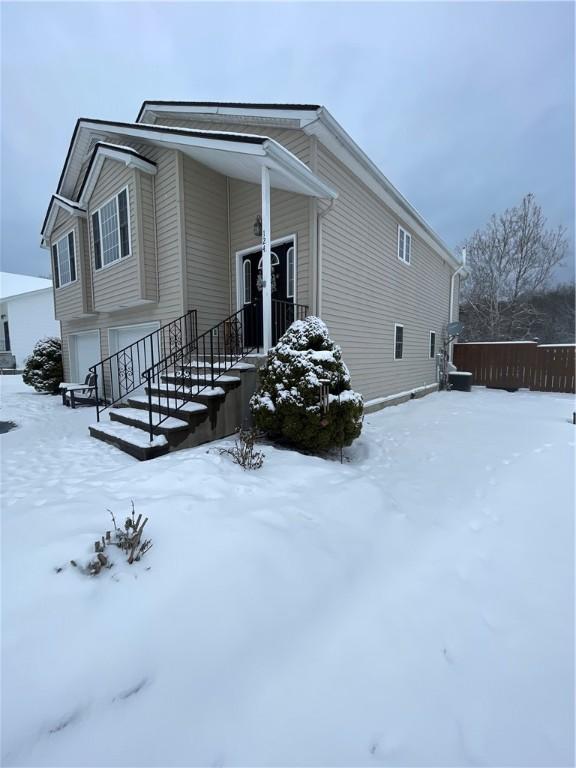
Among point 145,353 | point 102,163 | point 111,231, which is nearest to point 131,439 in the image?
point 145,353

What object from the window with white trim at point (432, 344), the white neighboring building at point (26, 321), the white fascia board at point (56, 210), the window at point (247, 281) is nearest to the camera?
the window at point (247, 281)

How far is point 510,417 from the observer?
7973 millimetres

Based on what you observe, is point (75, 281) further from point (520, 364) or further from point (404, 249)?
point (520, 364)

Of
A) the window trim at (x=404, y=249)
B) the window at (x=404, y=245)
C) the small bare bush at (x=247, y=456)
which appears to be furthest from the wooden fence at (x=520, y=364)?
the small bare bush at (x=247, y=456)

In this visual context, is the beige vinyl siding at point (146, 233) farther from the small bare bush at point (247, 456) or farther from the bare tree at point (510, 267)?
the bare tree at point (510, 267)

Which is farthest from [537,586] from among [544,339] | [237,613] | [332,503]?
[544,339]

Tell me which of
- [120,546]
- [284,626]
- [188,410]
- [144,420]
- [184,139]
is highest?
[184,139]

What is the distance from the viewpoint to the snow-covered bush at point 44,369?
38.1 feet

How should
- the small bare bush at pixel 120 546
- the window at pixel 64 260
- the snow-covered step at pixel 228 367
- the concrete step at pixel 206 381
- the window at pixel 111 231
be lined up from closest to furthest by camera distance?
the small bare bush at pixel 120 546 < the concrete step at pixel 206 381 < the snow-covered step at pixel 228 367 < the window at pixel 111 231 < the window at pixel 64 260

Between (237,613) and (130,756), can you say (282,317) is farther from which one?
(130,756)

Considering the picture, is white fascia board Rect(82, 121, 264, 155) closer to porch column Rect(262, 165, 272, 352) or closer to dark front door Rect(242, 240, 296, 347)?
porch column Rect(262, 165, 272, 352)

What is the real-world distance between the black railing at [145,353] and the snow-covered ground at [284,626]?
3.15 metres

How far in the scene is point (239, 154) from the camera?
5387 millimetres

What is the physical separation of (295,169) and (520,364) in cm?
1236
